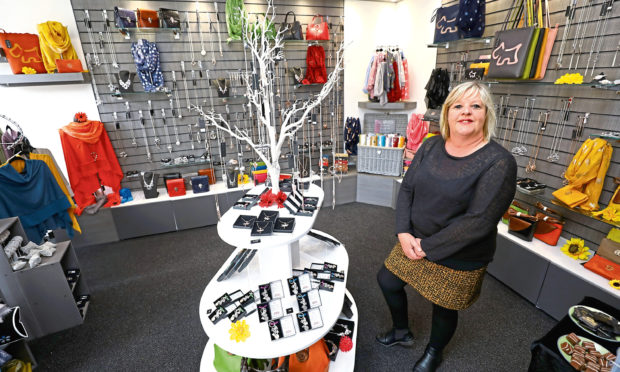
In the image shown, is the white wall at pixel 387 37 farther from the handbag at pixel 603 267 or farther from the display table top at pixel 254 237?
the display table top at pixel 254 237

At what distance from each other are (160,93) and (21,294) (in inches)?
97.5

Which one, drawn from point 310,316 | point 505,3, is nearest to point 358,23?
point 505,3

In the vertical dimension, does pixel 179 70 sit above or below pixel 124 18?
below

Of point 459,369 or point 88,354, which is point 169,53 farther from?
point 459,369

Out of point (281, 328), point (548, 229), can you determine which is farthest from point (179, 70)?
point (548, 229)

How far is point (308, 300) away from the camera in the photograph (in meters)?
1.59

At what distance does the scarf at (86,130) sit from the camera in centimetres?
318

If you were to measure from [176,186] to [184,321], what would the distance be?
5.90 feet

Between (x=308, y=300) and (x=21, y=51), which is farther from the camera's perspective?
(x=21, y=51)

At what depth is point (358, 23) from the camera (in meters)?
4.16

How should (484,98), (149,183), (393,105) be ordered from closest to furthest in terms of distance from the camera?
1. (484,98)
2. (149,183)
3. (393,105)

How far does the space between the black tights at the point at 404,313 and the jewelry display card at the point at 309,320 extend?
50 centimetres

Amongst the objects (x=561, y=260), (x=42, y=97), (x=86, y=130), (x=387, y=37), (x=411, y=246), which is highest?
(x=387, y=37)

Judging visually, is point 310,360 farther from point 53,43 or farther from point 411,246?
point 53,43
